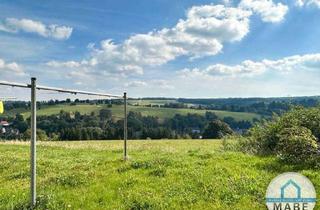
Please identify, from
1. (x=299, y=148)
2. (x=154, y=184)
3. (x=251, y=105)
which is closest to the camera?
(x=154, y=184)

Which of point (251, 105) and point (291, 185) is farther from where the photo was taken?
point (251, 105)

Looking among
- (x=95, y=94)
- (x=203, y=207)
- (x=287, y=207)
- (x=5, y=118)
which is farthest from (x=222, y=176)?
(x=5, y=118)

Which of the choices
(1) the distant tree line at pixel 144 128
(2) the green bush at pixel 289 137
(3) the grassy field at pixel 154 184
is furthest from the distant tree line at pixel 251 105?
(3) the grassy field at pixel 154 184

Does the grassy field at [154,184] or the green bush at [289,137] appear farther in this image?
the green bush at [289,137]

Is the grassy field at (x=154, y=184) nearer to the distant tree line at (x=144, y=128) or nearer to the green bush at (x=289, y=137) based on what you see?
the green bush at (x=289, y=137)

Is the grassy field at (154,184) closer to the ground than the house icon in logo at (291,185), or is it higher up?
closer to the ground

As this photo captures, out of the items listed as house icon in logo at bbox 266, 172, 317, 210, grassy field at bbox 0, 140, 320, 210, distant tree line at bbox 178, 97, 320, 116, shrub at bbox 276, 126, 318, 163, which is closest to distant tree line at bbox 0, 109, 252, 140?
grassy field at bbox 0, 140, 320, 210

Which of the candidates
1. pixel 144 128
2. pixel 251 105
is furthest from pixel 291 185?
pixel 251 105

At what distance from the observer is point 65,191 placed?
34.0 feet

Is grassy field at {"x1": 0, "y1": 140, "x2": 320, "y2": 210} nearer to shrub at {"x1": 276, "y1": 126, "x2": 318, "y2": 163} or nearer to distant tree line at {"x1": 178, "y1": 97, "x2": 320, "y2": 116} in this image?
shrub at {"x1": 276, "y1": 126, "x2": 318, "y2": 163}

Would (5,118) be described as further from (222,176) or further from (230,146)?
(230,146)

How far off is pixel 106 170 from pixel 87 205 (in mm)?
3857

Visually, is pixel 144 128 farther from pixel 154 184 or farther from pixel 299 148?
pixel 154 184

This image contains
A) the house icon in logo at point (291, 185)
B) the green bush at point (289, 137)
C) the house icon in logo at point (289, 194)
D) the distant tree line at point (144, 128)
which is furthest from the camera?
the distant tree line at point (144, 128)
